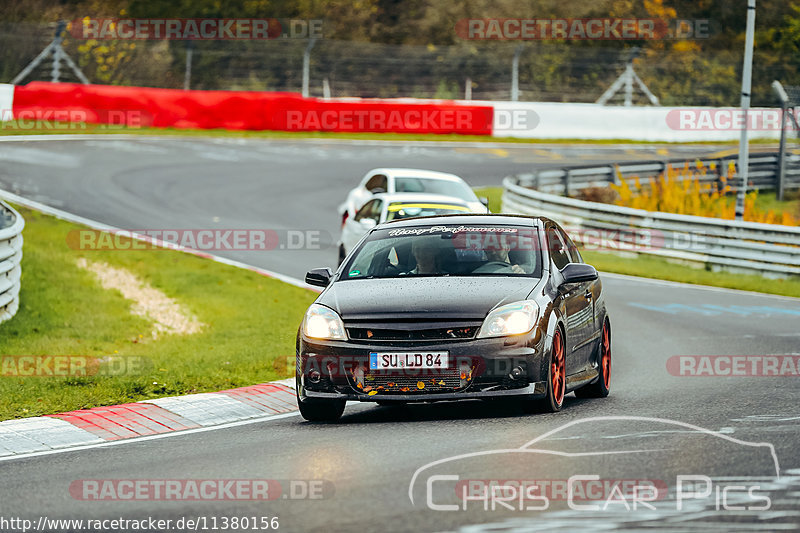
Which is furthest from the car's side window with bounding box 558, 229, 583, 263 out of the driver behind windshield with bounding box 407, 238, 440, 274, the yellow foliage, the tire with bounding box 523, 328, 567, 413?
the yellow foliage

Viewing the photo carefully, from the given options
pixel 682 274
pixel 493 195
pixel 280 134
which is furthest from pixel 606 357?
pixel 280 134

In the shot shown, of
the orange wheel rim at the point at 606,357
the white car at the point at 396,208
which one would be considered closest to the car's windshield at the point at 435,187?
the white car at the point at 396,208

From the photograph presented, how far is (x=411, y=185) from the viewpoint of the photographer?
905 inches

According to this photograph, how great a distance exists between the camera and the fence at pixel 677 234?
23.8m

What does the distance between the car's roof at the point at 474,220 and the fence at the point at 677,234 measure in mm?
13390

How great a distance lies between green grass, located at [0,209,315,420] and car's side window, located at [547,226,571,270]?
3.04 metres

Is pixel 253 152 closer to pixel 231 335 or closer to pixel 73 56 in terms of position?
pixel 73 56

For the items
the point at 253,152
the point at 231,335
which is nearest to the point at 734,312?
the point at 231,335

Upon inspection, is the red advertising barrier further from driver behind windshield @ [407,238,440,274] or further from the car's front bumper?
the car's front bumper

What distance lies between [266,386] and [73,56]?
42.5 metres

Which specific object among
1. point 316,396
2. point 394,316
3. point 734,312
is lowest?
point 734,312

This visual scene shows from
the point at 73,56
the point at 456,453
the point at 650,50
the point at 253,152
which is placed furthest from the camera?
the point at 650,50

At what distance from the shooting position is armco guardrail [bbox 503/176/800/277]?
938 inches

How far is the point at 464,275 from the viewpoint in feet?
33.2
